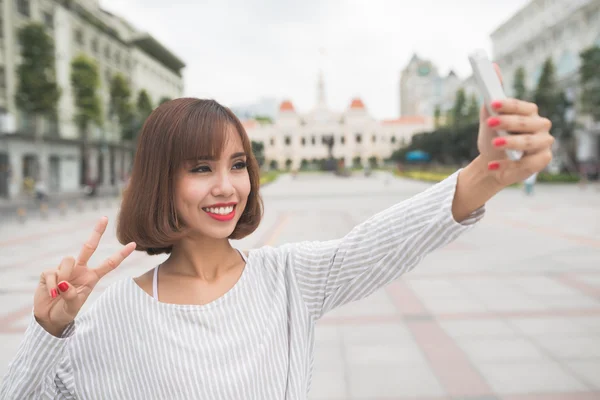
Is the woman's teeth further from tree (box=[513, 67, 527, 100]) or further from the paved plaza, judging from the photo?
tree (box=[513, 67, 527, 100])

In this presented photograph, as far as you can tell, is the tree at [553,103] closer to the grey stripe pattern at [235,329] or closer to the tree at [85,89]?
the tree at [85,89]

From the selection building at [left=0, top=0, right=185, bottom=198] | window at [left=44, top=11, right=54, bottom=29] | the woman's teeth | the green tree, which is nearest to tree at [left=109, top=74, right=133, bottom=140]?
building at [left=0, top=0, right=185, bottom=198]

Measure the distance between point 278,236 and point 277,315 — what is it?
9.85 metres

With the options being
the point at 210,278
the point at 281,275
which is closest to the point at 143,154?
the point at 210,278

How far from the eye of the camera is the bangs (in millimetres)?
1296

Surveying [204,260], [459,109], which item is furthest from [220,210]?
[459,109]

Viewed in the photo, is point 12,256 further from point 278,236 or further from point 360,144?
point 360,144

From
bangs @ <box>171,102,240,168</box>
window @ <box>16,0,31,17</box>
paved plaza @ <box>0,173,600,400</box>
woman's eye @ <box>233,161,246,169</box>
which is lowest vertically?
paved plaza @ <box>0,173,600,400</box>

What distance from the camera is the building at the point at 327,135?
100 metres

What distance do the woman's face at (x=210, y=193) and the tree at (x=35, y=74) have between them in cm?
2782

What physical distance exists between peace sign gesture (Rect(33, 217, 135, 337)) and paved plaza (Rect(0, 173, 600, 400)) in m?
2.67

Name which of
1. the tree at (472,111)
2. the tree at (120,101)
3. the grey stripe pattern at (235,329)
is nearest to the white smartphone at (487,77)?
the grey stripe pattern at (235,329)

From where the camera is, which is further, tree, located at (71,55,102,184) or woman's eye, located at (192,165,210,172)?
tree, located at (71,55,102,184)

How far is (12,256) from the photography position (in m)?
9.36
